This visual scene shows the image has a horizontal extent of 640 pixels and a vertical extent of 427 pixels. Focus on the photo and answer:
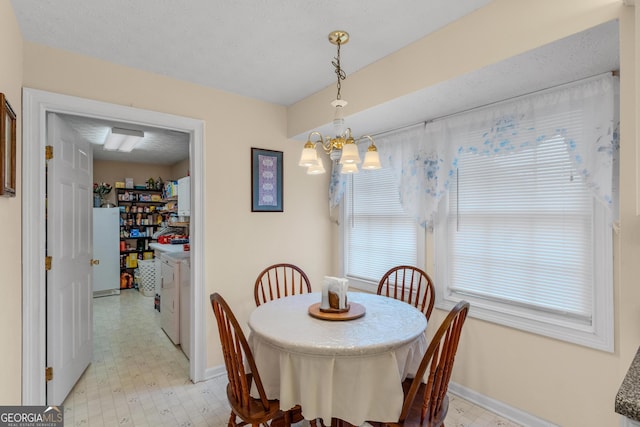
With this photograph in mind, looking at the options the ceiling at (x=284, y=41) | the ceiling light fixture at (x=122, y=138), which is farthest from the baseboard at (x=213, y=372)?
the ceiling light fixture at (x=122, y=138)

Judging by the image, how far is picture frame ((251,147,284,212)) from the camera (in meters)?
2.97

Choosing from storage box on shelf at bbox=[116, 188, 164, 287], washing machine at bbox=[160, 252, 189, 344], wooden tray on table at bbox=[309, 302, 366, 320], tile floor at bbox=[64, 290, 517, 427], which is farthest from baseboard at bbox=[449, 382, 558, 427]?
storage box on shelf at bbox=[116, 188, 164, 287]

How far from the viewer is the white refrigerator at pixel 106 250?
18.0ft

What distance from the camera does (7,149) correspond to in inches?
60.7

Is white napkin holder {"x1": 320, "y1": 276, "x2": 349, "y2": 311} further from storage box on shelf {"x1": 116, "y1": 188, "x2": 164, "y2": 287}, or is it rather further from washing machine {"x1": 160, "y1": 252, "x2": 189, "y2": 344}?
storage box on shelf {"x1": 116, "y1": 188, "x2": 164, "y2": 287}

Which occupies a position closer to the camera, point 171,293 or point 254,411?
point 254,411

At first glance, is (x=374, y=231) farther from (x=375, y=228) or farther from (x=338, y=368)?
(x=338, y=368)

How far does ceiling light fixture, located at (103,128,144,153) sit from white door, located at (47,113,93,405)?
22.3 inches

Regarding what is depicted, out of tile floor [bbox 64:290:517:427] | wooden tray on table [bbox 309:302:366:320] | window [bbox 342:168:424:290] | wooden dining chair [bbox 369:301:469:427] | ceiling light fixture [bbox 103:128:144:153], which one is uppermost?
ceiling light fixture [bbox 103:128:144:153]

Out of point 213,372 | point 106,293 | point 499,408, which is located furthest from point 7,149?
point 106,293

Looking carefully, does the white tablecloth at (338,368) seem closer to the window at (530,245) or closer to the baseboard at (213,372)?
the window at (530,245)

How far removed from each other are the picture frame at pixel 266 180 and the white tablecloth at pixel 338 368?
153 centimetres

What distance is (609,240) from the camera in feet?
5.75

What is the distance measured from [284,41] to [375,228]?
6.13 ft
